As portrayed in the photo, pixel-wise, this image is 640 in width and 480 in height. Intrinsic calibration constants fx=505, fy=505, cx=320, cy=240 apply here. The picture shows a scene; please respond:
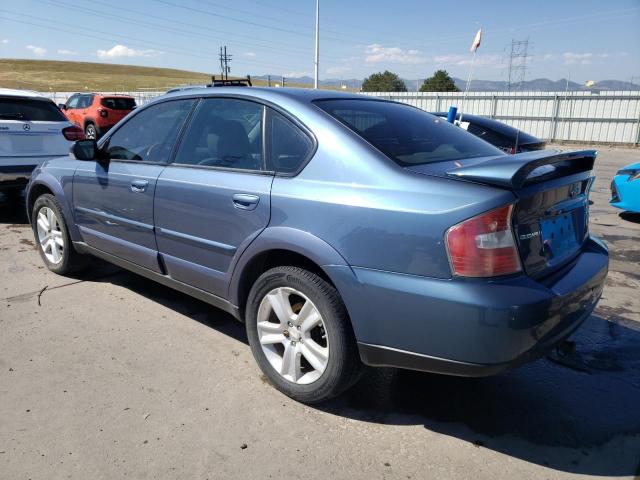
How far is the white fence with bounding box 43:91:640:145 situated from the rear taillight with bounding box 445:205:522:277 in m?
18.6

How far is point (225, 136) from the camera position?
10.3 ft

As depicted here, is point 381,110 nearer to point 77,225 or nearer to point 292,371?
point 292,371

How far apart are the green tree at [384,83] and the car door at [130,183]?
156 feet

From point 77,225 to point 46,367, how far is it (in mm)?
1553

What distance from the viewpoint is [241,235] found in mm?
2818

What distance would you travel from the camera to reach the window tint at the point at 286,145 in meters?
2.68

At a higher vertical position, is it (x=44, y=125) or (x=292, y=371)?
(x=44, y=125)

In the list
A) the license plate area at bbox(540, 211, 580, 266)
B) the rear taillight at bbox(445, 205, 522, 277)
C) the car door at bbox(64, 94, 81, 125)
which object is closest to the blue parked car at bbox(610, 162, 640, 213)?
the license plate area at bbox(540, 211, 580, 266)

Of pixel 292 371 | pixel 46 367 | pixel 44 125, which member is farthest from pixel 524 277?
pixel 44 125

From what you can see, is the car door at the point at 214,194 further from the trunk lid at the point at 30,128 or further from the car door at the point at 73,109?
the car door at the point at 73,109

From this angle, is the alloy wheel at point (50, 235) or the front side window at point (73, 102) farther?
the front side window at point (73, 102)

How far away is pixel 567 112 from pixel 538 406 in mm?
22137

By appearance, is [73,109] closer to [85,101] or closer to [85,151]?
[85,101]

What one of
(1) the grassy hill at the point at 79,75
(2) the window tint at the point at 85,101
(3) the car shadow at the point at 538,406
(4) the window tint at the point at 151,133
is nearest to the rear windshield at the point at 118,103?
(2) the window tint at the point at 85,101
